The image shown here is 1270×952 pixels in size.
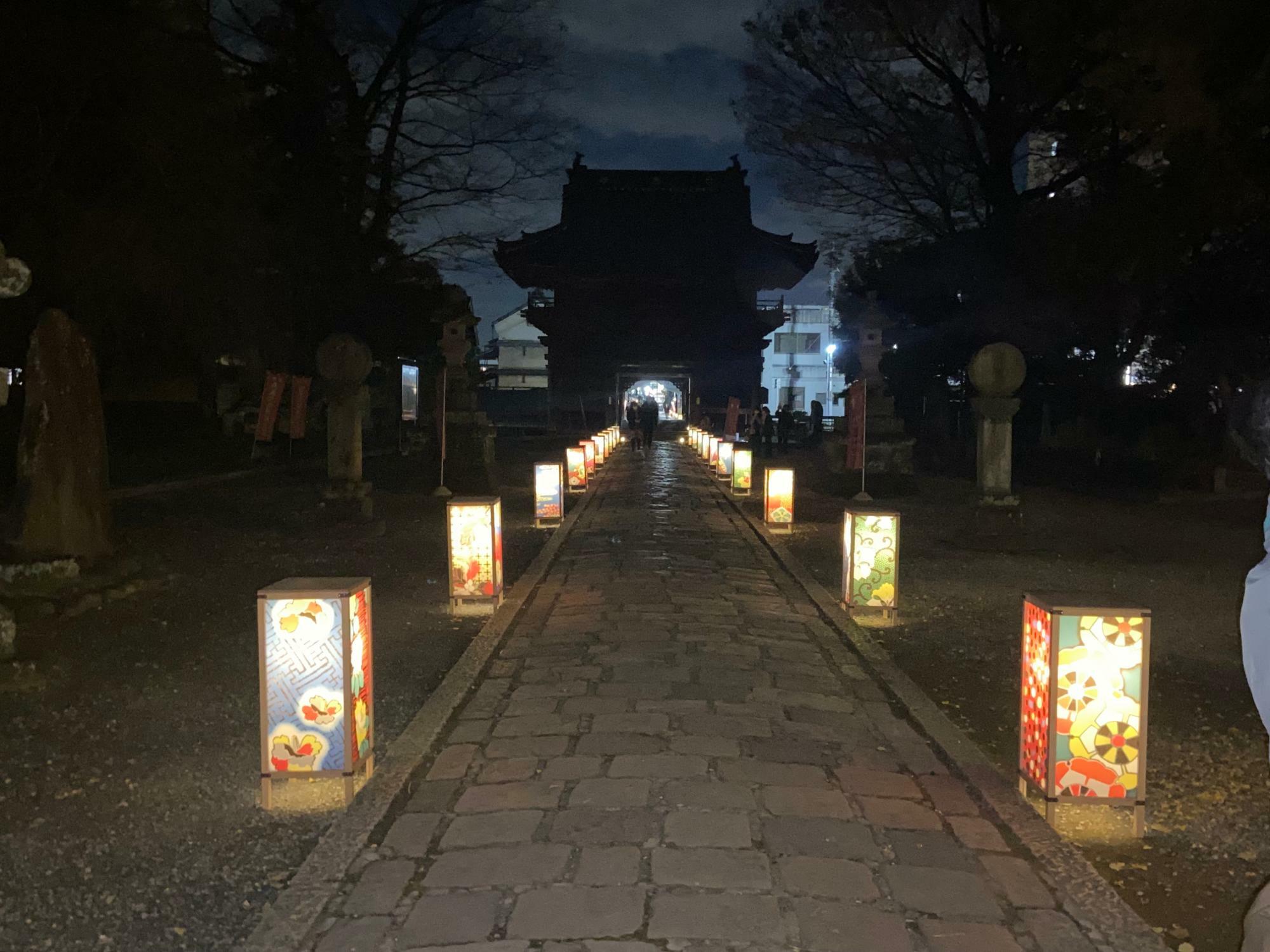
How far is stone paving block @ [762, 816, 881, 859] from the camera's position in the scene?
425 centimetres

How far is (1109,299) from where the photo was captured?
20.4 meters

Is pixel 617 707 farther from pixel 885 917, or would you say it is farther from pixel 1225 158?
pixel 1225 158

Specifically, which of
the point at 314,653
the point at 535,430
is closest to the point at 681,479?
the point at 314,653

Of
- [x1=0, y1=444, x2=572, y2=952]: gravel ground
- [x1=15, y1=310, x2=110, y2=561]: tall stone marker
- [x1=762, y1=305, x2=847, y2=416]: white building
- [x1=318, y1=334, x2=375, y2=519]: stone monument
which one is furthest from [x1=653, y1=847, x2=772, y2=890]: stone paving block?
[x1=762, y1=305, x2=847, y2=416]: white building

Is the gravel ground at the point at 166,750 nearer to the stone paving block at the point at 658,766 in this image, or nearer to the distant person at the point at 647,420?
the stone paving block at the point at 658,766

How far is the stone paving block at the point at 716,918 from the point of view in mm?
3551

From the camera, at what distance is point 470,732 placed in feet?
19.3

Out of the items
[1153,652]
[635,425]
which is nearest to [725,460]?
[635,425]

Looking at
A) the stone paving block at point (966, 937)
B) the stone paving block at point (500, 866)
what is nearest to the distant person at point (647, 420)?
the stone paving block at point (500, 866)

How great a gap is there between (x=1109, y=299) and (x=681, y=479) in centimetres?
956

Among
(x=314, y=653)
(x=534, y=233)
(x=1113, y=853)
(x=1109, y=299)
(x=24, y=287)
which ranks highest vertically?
(x=534, y=233)

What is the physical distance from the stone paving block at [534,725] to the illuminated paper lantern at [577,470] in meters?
14.0

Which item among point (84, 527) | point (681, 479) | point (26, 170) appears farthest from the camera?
point (681, 479)

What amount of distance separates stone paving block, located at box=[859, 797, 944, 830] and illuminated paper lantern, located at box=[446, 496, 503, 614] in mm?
4890
